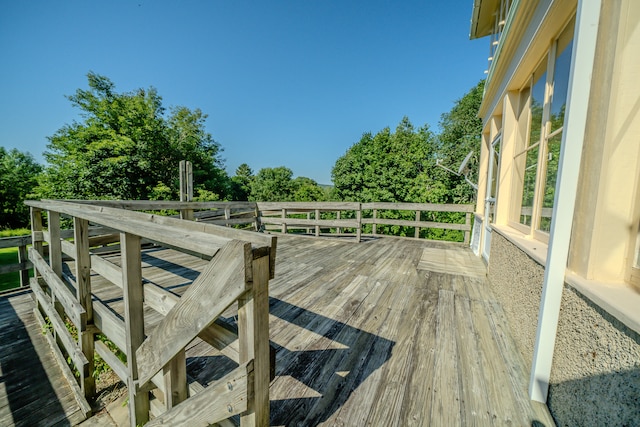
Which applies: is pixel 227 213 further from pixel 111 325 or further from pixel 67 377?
pixel 111 325

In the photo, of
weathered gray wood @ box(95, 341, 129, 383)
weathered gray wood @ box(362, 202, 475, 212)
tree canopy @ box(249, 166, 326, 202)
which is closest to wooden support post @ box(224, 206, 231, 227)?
weathered gray wood @ box(362, 202, 475, 212)

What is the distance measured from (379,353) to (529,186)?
2.16m

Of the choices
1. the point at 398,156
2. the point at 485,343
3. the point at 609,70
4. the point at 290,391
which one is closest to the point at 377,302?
the point at 485,343

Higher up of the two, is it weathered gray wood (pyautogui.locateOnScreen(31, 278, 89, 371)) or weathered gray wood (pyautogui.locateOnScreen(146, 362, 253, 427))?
weathered gray wood (pyautogui.locateOnScreen(146, 362, 253, 427))

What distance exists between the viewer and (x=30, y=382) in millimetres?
1947

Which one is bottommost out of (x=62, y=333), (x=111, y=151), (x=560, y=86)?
(x=62, y=333)

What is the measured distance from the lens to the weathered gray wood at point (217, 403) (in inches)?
31.0

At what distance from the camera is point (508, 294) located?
2.28 meters

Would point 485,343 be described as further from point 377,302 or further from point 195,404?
point 195,404

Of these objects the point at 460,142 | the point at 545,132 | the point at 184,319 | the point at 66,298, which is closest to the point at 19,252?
the point at 66,298

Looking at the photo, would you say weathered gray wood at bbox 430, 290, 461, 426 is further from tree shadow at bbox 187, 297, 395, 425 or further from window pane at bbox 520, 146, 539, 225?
window pane at bbox 520, 146, 539, 225

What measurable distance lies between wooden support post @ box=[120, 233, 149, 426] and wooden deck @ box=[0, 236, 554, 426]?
11.9 inches

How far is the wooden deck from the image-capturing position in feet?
4.13

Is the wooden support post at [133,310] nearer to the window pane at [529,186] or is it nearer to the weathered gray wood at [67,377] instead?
the weathered gray wood at [67,377]
